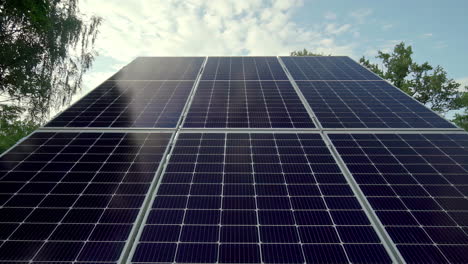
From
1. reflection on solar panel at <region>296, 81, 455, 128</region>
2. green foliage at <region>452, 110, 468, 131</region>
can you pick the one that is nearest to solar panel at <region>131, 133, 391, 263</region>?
reflection on solar panel at <region>296, 81, 455, 128</region>

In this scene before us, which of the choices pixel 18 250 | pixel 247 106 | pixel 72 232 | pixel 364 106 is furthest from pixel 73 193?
pixel 364 106

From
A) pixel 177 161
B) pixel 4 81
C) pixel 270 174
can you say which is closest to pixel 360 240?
pixel 270 174

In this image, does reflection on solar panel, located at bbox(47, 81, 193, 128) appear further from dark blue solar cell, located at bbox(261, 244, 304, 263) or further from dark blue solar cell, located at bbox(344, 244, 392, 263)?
dark blue solar cell, located at bbox(344, 244, 392, 263)

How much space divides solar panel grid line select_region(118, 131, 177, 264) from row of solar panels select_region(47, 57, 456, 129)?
212 cm

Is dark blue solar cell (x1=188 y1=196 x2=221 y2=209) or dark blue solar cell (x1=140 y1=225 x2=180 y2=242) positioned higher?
dark blue solar cell (x1=188 y1=196 x2=221 y2=209)

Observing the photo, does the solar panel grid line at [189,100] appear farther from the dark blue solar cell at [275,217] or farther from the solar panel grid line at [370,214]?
the solar panel grid line at [370,214]

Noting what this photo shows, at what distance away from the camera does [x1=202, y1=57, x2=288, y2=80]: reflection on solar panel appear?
14.9 metres

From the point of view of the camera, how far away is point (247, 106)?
444 inches

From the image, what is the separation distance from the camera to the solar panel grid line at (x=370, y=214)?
17.1 feet

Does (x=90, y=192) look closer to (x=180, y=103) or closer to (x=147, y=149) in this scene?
(x=147, y=149)

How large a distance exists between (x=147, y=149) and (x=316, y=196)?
5.84m

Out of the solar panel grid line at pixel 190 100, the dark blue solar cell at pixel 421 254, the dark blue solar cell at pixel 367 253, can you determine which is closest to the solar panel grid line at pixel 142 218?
the solar panel grid line at pixel 190 100

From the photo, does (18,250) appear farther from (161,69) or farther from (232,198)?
(161,69)

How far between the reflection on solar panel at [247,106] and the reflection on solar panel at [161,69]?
2375 mm
